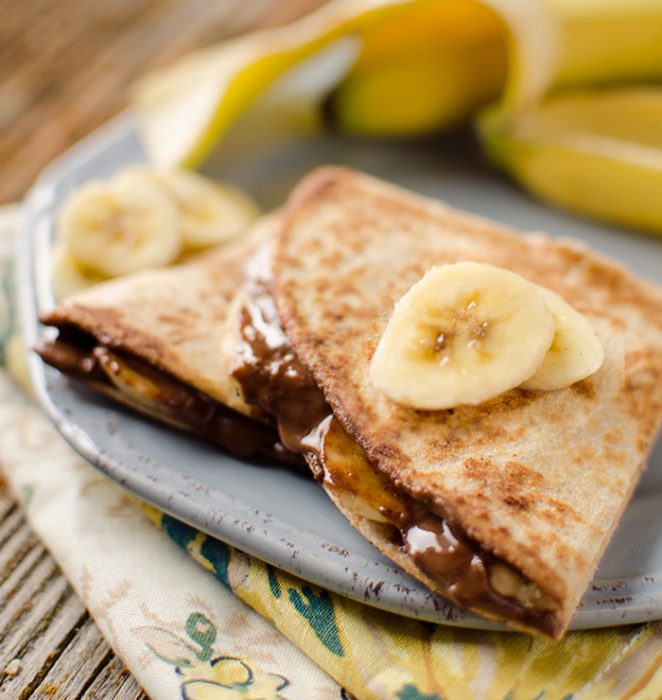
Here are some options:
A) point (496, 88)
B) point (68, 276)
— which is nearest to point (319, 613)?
point (68, 276)

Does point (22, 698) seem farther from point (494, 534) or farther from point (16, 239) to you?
point (16, 239)

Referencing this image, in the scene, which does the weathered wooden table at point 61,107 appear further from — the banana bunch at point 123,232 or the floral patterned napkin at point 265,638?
the banana bunch at point 123,232

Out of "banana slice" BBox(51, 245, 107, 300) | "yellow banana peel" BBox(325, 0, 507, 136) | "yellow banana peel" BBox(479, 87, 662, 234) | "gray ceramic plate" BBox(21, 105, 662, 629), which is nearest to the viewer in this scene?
"gray ceramic plate" BBox(21, 105, 662, 629)

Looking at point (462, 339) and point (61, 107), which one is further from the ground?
point (61, 107)

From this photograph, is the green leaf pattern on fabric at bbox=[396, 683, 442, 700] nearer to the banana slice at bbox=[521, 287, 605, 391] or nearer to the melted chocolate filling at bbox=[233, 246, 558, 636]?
the melted chocolate filling at bbox=[233, 246, 558, 636]

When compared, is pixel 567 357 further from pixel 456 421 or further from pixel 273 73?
pixel 273 73

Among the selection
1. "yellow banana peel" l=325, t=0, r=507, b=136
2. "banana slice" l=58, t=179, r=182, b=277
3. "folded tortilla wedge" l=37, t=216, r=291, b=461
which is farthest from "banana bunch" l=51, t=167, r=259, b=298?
"yellow banana peel" l=325, t=0, r=507, b=136

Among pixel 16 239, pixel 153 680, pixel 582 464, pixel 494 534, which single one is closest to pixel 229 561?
pixel 153 680
